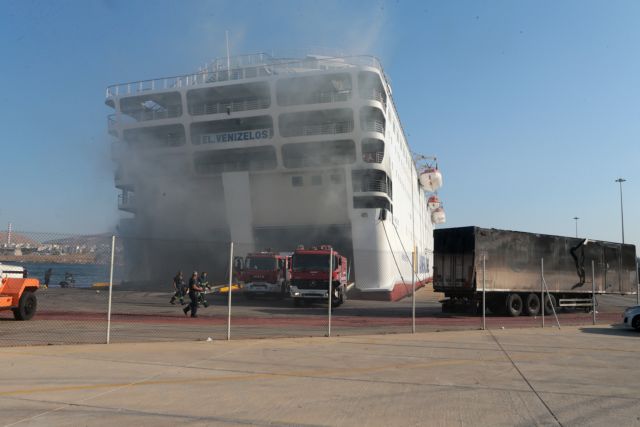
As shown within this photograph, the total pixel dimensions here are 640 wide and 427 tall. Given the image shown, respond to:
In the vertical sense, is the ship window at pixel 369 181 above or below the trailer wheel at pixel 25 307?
above

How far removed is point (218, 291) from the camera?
31156 millimetres

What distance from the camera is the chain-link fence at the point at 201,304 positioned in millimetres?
A: 11328

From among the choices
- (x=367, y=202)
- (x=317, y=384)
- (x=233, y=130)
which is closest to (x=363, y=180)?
(x=367, y=202)

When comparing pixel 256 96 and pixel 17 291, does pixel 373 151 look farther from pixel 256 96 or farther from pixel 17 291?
pixel 17 291

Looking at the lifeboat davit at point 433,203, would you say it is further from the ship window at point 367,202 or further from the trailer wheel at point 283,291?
the trailer wheel at point 283,291

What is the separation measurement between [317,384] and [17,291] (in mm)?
10789

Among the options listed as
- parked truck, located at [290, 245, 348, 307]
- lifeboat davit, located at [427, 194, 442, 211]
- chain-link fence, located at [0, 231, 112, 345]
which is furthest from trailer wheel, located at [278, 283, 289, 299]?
lifeboat davit, located at [427, 194, 442, 211]

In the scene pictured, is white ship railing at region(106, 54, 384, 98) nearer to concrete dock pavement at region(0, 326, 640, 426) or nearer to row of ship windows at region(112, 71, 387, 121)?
row of ship windows at region(112, 71, 387, 121)

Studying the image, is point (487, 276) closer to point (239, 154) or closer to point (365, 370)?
point (365, 370)

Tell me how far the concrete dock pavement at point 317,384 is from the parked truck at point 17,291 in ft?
16.9

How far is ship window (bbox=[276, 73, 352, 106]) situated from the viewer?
104 feet

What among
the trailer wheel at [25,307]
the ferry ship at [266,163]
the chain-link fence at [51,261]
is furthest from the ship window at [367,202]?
the trailer wheel at [25,307]

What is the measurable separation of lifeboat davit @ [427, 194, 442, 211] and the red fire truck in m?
57.3

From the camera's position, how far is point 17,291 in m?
14.0
